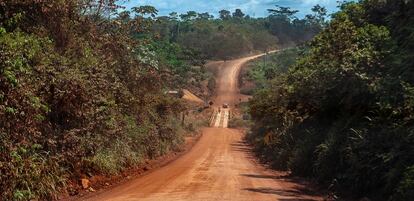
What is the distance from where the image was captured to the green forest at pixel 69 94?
1209 centimetres

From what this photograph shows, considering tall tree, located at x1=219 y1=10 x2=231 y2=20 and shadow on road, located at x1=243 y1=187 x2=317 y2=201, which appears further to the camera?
tall tree, located at x1=219 y1=10 x2=231 y2=20

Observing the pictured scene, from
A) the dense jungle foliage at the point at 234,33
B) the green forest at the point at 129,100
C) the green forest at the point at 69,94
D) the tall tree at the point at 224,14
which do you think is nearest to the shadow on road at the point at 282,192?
the green forest at the point at 129,100

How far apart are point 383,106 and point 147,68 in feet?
52.2

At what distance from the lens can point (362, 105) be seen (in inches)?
662

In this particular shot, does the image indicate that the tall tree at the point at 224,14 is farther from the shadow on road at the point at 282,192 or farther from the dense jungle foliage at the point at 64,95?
the shadow on road at the point at 282,192

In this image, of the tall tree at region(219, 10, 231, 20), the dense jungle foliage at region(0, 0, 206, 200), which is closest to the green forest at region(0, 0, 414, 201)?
the dense jungle foliage at region(0, 0, 206, 200)

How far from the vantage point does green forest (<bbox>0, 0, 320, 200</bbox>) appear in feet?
39.7

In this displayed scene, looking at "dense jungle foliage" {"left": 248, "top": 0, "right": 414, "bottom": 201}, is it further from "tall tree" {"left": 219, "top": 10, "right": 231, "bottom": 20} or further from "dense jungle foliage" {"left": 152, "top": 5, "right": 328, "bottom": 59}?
"tall tree" {"left": 219, "top": 10, "right": 231, "bottom": 20}

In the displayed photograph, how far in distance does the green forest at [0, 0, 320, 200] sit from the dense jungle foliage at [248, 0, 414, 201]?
7309 mm

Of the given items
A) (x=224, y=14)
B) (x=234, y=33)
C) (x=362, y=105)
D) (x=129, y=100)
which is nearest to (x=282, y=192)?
(x=362, y=105)

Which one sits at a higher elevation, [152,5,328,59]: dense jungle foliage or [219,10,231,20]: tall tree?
[219,10,231,20]: tall tree

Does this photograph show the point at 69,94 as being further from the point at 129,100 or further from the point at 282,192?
the point at 282,192

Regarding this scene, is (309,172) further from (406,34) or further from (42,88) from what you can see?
(42,88)

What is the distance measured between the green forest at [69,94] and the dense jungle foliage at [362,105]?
24.0ft
